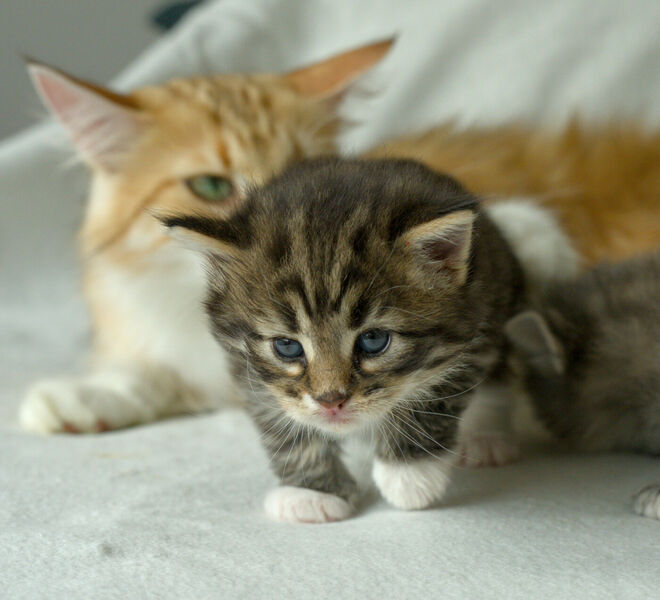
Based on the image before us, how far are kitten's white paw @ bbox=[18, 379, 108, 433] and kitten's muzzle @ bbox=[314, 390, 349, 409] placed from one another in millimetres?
853

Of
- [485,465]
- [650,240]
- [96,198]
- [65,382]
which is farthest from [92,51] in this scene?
[485,465]

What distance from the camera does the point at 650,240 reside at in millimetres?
2146

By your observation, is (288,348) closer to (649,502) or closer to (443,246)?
(443,246)

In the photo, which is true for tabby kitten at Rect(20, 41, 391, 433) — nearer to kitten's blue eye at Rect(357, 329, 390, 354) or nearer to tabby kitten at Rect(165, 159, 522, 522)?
tabby kitten at Rect(165, 159, 522, 522)

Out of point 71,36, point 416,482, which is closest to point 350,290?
point 416,482

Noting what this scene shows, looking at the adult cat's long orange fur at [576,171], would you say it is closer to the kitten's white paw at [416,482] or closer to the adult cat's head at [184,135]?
the adult cat's head at [184,135]

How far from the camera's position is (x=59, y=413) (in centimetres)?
196

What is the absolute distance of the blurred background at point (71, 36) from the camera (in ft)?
11.4

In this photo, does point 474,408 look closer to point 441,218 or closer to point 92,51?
point 441,218

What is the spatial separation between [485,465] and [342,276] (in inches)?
23.1

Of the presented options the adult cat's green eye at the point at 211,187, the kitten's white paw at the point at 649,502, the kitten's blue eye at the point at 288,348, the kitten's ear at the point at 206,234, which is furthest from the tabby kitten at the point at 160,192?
the kitten's white paw at the point at 649,502

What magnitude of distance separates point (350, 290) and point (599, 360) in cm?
66

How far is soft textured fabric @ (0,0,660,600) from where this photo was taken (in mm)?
1223

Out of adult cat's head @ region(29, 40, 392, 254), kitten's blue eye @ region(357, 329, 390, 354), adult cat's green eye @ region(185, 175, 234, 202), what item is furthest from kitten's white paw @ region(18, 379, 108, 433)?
kitten's blue eye @ region(357, 329, 390, 354)
